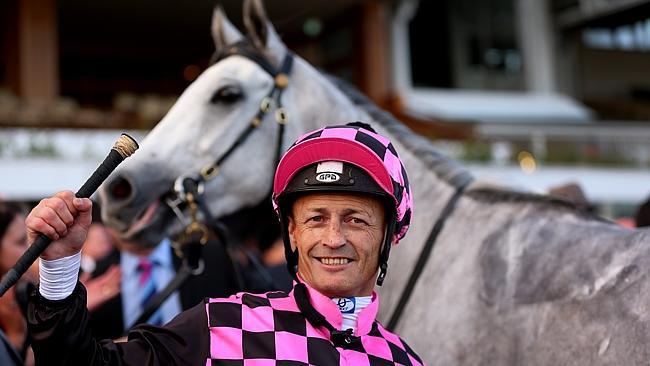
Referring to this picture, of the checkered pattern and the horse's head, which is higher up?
the horse's head

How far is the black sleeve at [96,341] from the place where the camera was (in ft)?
4.36

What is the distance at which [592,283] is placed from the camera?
2.05 metres

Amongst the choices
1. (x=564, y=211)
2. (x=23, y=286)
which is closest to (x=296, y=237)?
(x=564, y=211)

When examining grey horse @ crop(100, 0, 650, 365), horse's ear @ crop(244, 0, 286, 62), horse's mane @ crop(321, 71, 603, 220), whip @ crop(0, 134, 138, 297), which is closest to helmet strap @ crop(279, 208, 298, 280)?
whip @ crop(0, 134, 138, 297)

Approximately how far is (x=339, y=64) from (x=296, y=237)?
63.8 feet

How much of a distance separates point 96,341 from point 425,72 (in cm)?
2347

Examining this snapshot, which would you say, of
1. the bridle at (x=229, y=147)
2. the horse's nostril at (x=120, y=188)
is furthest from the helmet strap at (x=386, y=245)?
the horse's nostril at (x=120, y=188)

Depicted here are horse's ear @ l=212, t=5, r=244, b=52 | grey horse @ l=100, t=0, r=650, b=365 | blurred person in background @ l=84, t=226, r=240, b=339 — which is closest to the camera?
grey horse @ l=100, t=0, r=650, b=365

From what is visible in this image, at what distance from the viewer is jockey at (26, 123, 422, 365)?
58.9 inches

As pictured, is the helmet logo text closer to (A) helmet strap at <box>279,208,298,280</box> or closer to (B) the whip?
(A) helmet strap at <box>279,208,298,280</box>

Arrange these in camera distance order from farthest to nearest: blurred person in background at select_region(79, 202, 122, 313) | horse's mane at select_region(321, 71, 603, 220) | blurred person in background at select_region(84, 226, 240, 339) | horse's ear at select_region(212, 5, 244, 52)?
blurred person in background at select_region(84, 226, 240, 339), blurred person in background at select_region(79, 202, 122, 313), horse's ear at select_region(212, 5, 244, 52), horse's mane at select_region(321, 71, 603, 220)

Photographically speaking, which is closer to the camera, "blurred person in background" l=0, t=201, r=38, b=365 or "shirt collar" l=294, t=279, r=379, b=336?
"shirt collar" l=294, t=279, r=379, b=336

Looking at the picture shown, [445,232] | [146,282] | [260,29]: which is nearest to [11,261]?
[146,282]

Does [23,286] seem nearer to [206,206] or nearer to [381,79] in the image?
[206,206]
